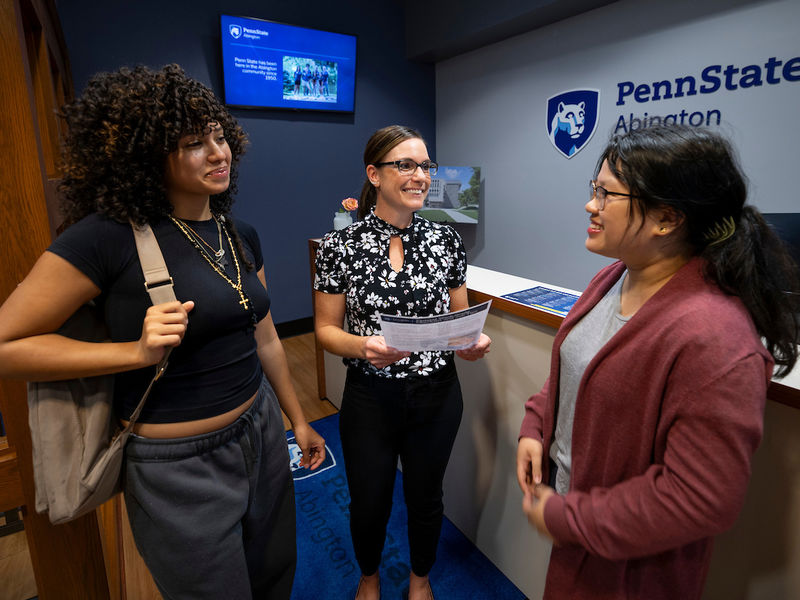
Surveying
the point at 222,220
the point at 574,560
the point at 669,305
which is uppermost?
the point at 222,220

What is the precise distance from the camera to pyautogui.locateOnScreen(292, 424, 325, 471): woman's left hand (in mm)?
1337

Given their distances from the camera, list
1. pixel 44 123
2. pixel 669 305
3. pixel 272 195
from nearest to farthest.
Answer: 1. pixel 669 305
2. pixel 44 123
3. pixel 272 195

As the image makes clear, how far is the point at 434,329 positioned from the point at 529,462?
1.26 ft

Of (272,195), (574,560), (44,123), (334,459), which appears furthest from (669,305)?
(272,195)

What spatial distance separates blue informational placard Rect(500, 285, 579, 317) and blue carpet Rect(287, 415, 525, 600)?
1.10 m

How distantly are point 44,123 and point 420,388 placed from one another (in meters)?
1.95

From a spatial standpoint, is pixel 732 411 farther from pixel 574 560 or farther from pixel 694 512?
pixel 574 560

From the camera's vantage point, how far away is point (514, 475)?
161 cm

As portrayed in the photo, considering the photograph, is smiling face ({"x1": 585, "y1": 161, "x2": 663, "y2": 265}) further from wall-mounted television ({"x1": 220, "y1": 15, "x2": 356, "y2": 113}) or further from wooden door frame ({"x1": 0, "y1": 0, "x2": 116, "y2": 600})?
wall-mounted television ({"x1": 220, "y1": 15, "x2": 356, "y2": 113})

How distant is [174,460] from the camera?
0.93 m

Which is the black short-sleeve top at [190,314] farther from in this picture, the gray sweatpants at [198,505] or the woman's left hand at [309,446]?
the woman's left hand at [309,446]

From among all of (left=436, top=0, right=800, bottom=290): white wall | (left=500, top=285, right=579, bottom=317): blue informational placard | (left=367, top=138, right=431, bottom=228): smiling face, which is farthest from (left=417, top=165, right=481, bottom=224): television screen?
(left=367, top=138, right=431, bottom=228): smiling face

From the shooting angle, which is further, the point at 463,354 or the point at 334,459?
the point at 334,459

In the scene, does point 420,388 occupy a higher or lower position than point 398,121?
lower
